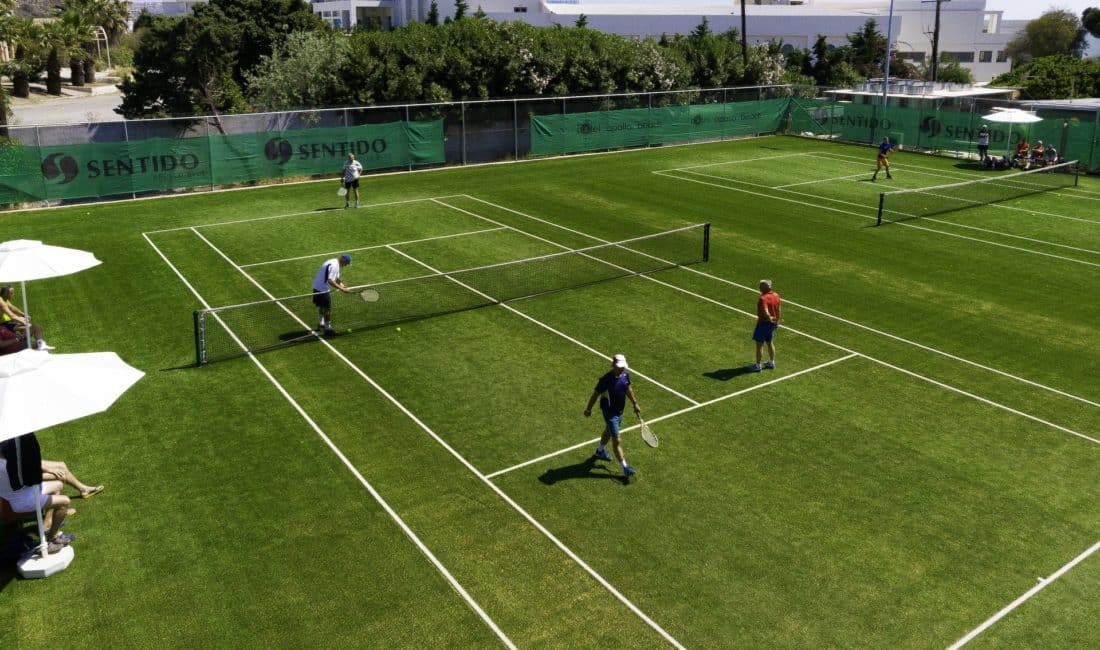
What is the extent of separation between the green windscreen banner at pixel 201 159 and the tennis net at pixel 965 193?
A: 19921 millimetres

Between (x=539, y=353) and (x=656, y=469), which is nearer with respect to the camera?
(x=656, y=469)

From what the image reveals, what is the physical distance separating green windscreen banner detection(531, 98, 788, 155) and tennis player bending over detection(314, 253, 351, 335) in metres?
26.3

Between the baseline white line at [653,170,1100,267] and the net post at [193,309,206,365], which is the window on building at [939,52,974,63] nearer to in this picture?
the baseline white line at [653,170,1100,267]

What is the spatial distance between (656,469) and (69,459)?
30.2 feet

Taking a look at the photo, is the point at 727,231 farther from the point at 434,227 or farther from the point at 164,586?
the point at 164,586

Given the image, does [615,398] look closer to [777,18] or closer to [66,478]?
[66,478]

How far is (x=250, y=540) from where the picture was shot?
483 inches

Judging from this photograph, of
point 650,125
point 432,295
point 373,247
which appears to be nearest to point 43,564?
point 432,295

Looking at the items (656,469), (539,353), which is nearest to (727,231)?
(539,353)

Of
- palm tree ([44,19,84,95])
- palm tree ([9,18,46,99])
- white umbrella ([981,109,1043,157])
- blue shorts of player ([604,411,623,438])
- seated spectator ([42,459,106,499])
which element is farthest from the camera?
palm tree ([44,19,84,95])

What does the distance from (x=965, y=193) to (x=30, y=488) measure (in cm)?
3289

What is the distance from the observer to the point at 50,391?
35.4 ft

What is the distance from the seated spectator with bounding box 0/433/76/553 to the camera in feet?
36.7

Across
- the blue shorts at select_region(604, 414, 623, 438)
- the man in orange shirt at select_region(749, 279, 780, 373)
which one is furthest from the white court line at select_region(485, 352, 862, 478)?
the blue shorts at select_region(604, 414, 623, 438)
